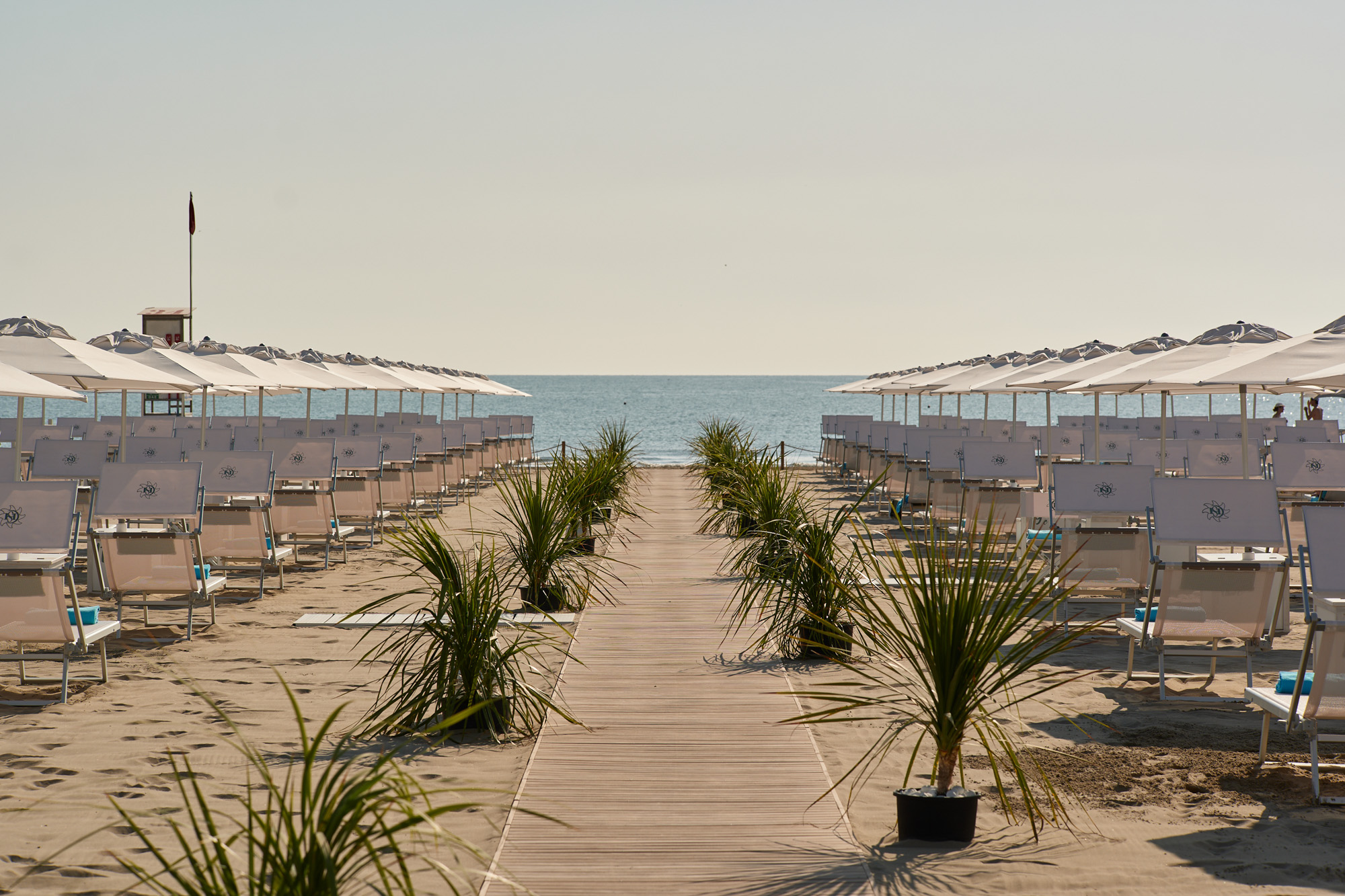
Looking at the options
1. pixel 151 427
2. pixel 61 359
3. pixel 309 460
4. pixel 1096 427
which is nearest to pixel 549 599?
pixel 61 359

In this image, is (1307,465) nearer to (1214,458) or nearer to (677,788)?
(1214,458)

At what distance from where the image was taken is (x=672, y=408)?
92.4 metres

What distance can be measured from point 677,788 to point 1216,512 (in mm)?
3769

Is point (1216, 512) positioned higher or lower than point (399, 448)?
lower

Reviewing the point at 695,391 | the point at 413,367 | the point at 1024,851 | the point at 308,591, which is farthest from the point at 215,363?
the point at 695,391

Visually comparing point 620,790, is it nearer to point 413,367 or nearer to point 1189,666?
point 1189,666

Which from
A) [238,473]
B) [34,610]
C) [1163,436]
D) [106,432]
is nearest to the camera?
[34,610]

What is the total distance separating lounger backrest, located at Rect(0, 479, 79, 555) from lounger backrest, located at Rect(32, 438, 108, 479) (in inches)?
214

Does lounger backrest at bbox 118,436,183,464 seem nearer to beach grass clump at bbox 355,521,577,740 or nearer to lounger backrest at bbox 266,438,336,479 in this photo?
lounger backrest at bbox 266,438,336,479

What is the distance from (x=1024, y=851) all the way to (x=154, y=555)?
4964 mm

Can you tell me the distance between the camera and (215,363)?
461 inches

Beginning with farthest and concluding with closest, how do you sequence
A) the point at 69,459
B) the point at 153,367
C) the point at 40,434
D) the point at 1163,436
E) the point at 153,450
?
the point at 40,434 < the point at 69,459 < the point at 153,450 < the point at 153,367 < the point at 1163,436

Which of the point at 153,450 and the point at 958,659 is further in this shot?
the point at 153,450

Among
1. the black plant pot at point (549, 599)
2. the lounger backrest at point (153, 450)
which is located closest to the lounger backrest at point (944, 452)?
the black plant pot at point (549, 599)
